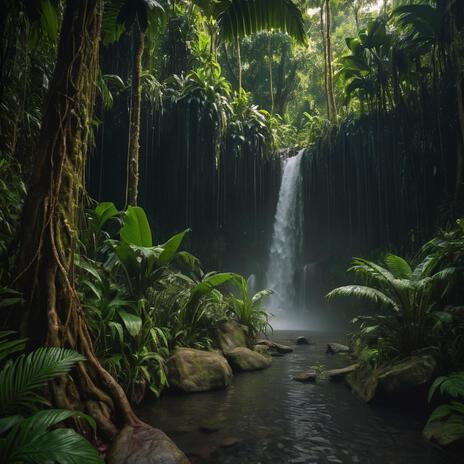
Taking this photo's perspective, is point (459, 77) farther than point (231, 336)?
Yes

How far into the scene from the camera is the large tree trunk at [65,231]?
264 centimetres

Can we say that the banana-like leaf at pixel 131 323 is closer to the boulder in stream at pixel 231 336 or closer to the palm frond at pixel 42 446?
the palm frond at pixel 42 446

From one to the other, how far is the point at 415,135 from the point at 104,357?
35.2 ft

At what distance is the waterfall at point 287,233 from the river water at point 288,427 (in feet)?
31.7

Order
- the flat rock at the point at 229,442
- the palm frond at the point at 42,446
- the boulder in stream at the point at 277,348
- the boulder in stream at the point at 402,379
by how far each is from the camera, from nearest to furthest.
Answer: the palm frond at the point at 42,446, the flat rock at the point at 229,442, the boulder in stream at the point at 402,379, the boulder in stream at the point at 277,348

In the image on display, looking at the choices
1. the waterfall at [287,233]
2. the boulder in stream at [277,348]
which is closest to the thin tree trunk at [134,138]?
the boulder in stream at [277,348]

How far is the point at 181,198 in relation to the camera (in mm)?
13305

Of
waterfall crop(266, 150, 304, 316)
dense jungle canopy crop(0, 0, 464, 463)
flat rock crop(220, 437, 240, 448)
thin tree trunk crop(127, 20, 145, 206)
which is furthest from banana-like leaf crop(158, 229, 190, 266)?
waterfall crop(266, 150, 304, 316)

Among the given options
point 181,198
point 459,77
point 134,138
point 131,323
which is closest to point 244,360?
point 131,323

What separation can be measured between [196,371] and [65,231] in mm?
2784

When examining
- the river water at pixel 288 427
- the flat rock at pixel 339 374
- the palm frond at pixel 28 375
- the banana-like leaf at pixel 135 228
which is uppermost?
the banana-like leaf at pixel 135 228

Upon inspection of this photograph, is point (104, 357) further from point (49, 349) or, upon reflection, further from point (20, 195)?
point (20, 195)

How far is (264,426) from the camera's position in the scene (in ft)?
11.5

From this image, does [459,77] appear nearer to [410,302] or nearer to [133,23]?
[410,302]
